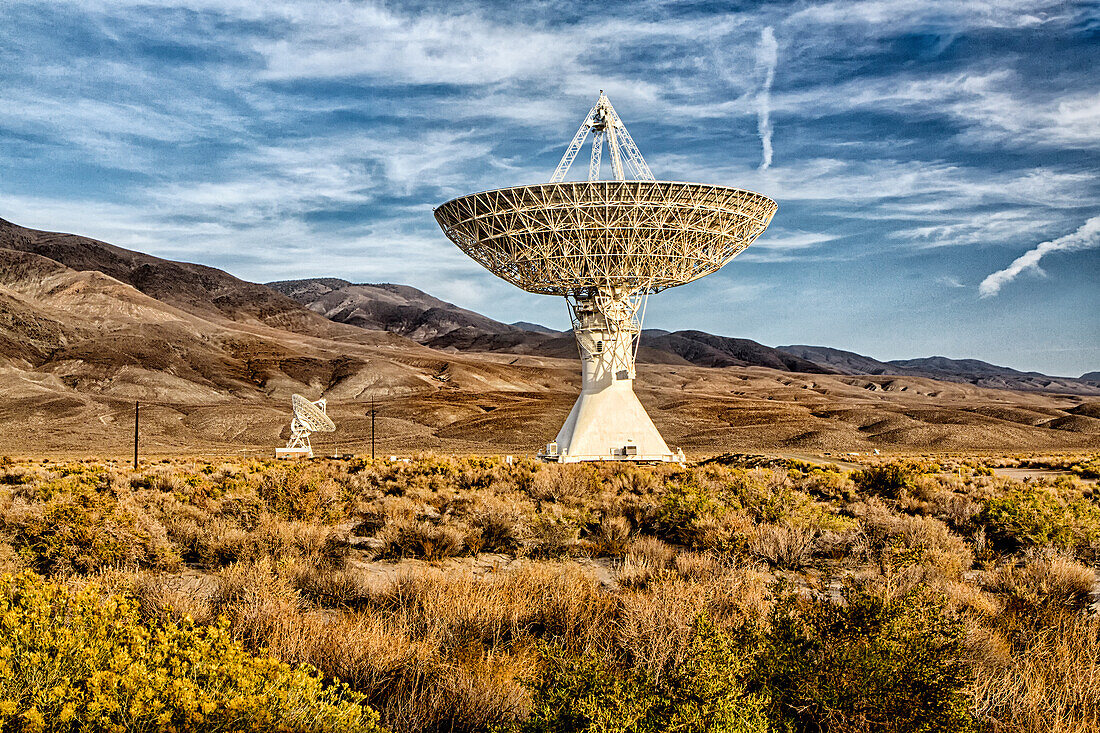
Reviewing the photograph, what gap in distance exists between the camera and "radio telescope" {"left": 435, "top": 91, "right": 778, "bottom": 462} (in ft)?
85.7

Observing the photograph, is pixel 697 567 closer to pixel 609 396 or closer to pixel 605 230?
pixel 605 230

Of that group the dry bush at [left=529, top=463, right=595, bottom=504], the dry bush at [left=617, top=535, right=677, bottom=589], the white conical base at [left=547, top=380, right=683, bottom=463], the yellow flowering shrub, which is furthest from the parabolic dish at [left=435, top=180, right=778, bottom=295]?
the yellow flowering shrub

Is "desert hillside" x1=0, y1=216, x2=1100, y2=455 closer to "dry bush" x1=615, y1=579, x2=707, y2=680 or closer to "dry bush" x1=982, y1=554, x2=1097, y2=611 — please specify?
"dry bush" x1=982, y1=554, x2=1097, y2=611

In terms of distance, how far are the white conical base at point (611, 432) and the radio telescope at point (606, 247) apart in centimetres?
4

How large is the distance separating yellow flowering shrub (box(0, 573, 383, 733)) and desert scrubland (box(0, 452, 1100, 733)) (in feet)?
0.05

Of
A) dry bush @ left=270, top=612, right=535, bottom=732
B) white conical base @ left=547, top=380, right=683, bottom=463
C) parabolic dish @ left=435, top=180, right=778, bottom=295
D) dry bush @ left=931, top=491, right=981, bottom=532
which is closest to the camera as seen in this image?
dry bush @ left=270, top=612, right=535, bottom=732

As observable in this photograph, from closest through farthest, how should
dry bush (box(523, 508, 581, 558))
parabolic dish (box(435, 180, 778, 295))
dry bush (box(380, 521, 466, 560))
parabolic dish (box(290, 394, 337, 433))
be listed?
dry bush (box(380, 521, 466, 560)), dry bush (box(523, 508, 581, 558)), parabolic dish (box(435, 180, 778, 295)), parabolic dish (box(290, 394, 337, 433))

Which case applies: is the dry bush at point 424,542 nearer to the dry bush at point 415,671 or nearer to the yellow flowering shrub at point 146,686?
the dry bush at point 415,671

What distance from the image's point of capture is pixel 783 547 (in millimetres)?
10164

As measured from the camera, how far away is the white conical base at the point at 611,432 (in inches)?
1110

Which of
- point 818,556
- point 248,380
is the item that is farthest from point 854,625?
point 248,380

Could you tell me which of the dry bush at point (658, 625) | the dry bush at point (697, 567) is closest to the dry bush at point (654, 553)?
the dry bush at point (697, 567)

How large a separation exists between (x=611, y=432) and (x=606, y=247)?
6890 mm

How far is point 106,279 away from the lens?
15612 centimetres
